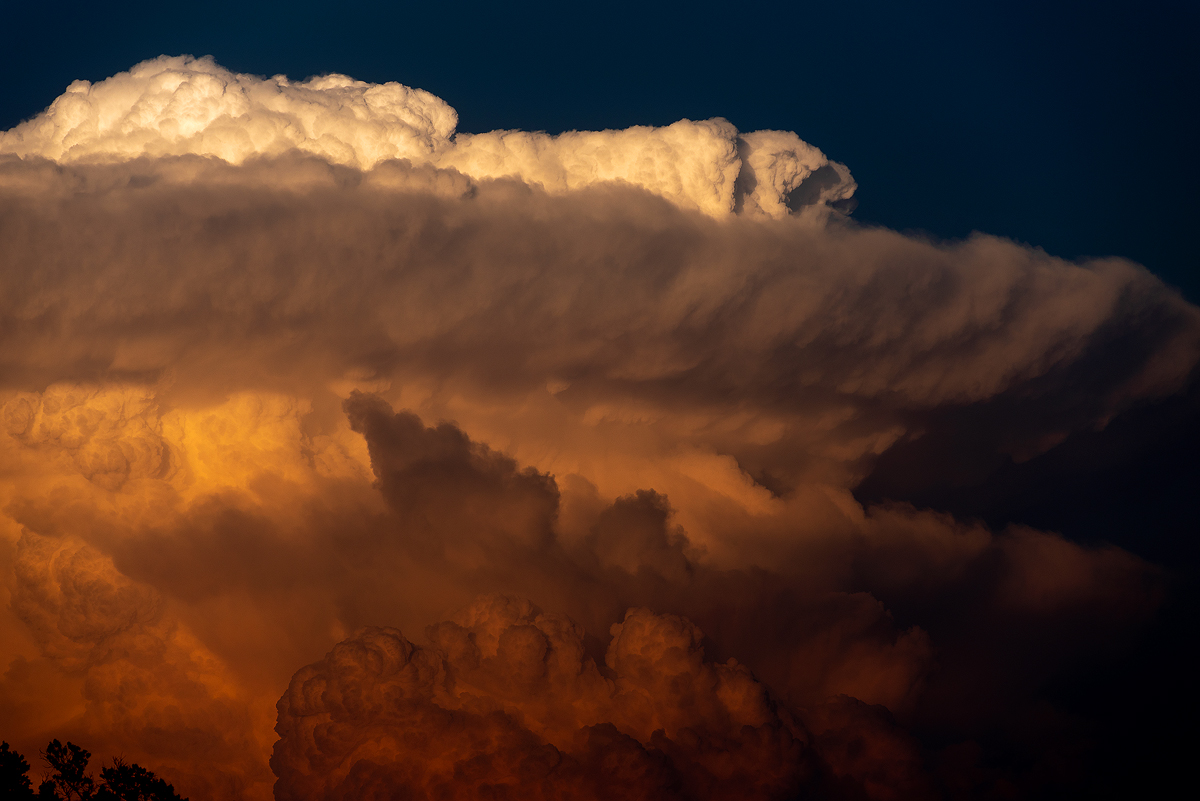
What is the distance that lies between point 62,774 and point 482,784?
4350cm

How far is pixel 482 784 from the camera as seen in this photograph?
120m

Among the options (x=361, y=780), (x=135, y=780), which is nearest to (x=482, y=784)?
(x=361, y=780)

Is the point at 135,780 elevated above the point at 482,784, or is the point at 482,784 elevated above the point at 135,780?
the point at 482,784

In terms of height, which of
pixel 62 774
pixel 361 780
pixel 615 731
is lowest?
pixel 62 774

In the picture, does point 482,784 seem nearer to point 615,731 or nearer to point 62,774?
point 615,731

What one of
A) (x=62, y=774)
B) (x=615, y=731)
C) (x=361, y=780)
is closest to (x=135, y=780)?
(x=62, y=774)

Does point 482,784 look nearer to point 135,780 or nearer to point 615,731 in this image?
point 615,731

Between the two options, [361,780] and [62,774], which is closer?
[62,774]

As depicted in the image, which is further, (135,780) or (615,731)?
(615,731)

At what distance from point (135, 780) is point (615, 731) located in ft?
166

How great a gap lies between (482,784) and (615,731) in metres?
15.9

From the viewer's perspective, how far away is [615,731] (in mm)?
122250

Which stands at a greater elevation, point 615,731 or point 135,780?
point 615,731

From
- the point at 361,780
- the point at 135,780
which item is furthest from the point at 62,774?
the point at 361,780
